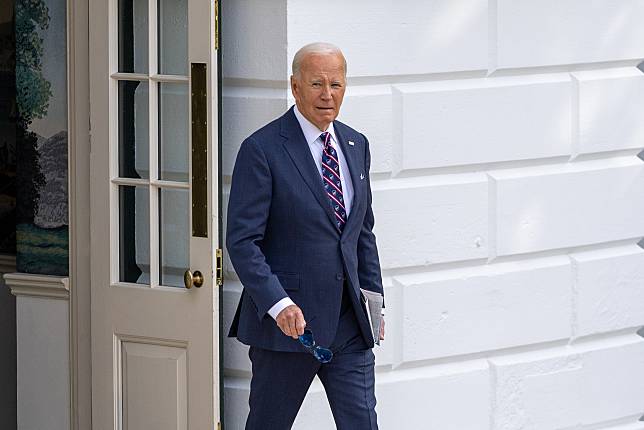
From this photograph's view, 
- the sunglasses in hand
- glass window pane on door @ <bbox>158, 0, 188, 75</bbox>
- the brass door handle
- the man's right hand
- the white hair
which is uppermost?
glass window pane on door @ <bbox>158, 0, 188, 75</bbox>

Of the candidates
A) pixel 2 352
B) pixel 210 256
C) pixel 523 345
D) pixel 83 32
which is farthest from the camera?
pixel 2 352

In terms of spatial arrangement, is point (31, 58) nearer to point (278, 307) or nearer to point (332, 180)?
point (332, 180)

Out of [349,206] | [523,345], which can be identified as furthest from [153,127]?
[523,345]

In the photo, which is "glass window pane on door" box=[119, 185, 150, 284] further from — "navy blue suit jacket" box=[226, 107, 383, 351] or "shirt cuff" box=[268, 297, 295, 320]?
"shirt cuff" box=[268, 297, 295, 320]

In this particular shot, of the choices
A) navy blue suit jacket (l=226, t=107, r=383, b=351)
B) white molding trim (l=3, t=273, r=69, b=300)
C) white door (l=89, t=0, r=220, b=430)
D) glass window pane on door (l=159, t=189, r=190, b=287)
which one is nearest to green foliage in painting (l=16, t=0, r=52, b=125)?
white door (l=89, t=0, r=220, b=430)

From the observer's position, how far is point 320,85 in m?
5.05

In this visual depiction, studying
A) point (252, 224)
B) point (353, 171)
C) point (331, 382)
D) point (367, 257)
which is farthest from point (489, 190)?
point (252, 224)

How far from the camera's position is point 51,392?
248 inches

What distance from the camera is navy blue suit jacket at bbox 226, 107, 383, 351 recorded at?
502cm

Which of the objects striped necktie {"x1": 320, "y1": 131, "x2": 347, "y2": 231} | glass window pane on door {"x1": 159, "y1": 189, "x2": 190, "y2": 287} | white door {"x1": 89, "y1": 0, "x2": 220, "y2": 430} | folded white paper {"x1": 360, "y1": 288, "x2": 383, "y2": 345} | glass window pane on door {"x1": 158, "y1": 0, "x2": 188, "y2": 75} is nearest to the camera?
striped necktie {"x1": 320, "y1": 131, "x2": 347, "y2": 231}

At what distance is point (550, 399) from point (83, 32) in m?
2.48

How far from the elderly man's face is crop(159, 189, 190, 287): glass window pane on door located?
0.90 metres

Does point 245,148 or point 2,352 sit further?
point 2,352

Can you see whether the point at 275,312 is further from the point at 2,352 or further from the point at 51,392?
the point at 2,352
